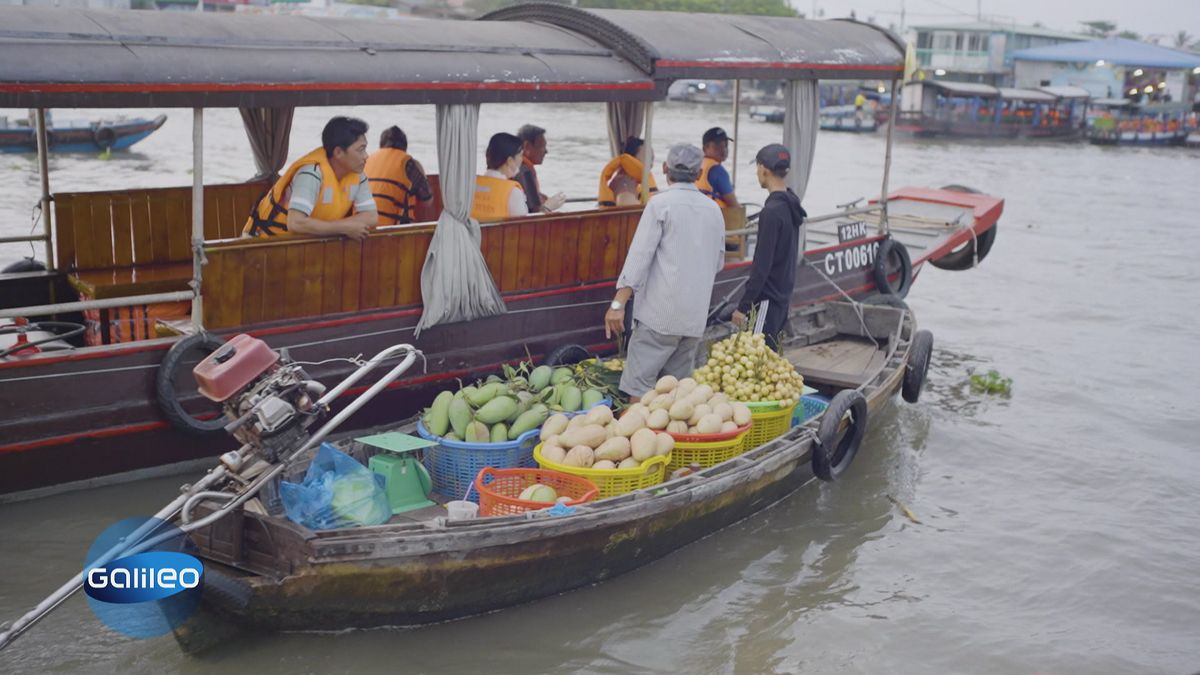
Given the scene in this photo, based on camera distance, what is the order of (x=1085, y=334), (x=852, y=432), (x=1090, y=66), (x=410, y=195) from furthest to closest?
1. (x=1090, y=66)
2. (x=1085, y=334)
3. (x=410, y=195)
4. (x=852, y=432)

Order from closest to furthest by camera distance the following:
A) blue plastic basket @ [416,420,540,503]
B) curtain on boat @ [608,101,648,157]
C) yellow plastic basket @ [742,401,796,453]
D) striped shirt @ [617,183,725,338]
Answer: blue plastic basket @ [416,420,540,503], striped shirt @ [617,183,725,338], yellow plastic basket @ [742,401,796,453], curtain on boat @ [608,101,648,157]

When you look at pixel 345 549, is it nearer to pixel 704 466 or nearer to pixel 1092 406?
pixel 704 466

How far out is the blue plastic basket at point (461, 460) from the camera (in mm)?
5422

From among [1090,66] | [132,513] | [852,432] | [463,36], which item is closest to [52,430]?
[132,513]

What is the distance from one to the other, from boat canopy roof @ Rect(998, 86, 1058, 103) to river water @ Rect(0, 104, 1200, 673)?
87.3 ft

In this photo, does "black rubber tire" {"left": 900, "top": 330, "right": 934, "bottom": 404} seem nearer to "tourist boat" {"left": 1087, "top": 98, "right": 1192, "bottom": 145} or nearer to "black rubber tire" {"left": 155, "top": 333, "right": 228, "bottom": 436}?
"black rubber tire" {"left": 155, "top": 333, "right": 228, "bottom": 436}

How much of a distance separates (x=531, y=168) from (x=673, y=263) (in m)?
2.86

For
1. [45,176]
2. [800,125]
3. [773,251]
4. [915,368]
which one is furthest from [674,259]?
[45,176]

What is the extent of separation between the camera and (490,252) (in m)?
7.14

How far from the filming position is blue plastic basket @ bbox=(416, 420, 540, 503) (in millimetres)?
5422

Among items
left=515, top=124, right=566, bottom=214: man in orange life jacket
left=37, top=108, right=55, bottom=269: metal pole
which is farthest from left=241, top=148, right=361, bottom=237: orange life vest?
left=515, top=124, right=566, bottom=214: man in orange life jacket

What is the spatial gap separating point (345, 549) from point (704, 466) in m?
2.02

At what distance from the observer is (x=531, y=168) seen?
8609mm

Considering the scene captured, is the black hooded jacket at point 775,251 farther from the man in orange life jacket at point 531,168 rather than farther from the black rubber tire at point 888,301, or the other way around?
the black rubber tire at point 888,301
